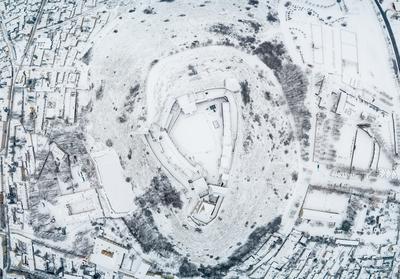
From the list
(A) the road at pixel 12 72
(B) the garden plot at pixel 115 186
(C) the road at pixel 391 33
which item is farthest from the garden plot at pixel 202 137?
(C) the road at pixel 391 33

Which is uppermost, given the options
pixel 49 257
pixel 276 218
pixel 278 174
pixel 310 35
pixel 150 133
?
pixel 310 35

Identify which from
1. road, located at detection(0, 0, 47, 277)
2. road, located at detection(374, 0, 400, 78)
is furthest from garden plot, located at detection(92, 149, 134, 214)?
road, located at detection(374, 0, 400, 78)

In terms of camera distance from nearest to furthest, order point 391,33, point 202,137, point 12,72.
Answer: point 202,137
point 12,72
point 391,33

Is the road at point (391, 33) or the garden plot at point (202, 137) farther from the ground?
the road at point (391, 33)

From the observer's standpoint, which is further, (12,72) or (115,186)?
(12,72)

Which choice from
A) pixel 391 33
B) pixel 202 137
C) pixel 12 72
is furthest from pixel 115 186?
pixel 391 33

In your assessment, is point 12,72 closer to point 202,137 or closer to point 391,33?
point 202,137

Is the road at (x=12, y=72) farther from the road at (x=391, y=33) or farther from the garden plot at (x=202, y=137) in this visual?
the road at (x=391, y=33)

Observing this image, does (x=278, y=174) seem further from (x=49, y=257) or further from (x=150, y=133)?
(x=49, y=257)

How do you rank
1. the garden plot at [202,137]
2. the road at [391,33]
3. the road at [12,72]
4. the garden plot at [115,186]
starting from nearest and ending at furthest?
the garden plot at [202,137] → the garden plot at [115,186] → the road at [12,72] → the road at [391,33]

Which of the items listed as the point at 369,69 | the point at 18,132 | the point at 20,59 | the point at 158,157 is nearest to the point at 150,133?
the point at 158,157

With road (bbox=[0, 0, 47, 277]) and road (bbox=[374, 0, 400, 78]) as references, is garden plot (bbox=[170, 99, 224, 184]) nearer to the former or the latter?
road (bbox=[0, 0, 47, 277])
